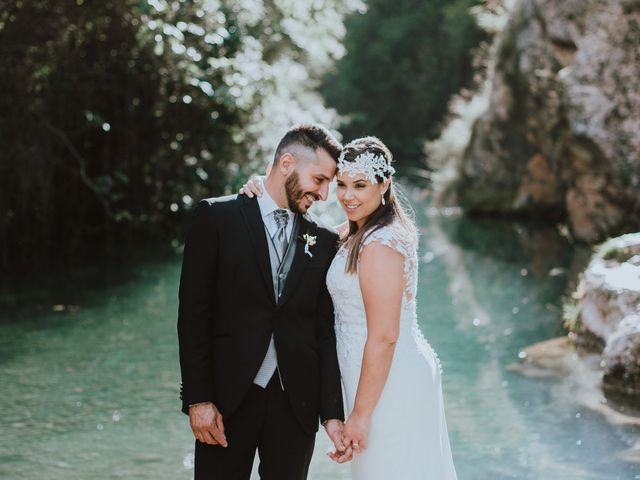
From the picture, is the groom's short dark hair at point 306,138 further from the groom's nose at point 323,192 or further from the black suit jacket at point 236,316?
the black suit jacket at point 236,316

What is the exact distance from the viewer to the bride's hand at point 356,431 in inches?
128

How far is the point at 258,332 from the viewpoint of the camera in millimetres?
3199

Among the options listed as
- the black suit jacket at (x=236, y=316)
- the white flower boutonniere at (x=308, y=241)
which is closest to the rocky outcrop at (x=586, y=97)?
the white flower boutonniere at (x=308, y=241)

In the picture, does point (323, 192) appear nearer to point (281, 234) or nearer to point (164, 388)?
point (281, 234)

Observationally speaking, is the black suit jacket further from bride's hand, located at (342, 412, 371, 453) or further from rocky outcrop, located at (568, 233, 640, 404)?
rocky outcrop, located at (568, 233, 640, 404)

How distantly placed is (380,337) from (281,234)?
1.84ft

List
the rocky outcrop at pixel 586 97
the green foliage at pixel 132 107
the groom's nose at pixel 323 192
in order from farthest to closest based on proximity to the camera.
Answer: the rocky outcrop at pixel 586 97 < the green foliage at pixel 132 107 < the groom's nose at pixel 323 192

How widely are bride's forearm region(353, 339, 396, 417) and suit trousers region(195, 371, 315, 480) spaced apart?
0.26 m

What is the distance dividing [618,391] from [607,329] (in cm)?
110

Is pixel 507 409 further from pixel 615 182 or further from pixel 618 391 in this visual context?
pixel 615 182

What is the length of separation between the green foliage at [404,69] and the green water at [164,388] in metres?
28.8

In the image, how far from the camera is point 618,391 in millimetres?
6488

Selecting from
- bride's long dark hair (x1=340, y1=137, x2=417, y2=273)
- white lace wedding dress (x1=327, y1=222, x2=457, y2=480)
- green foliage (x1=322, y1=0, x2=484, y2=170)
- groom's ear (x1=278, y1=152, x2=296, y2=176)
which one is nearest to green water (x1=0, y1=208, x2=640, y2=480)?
white lace wedding dress (x1=327, y1=222, x2=457, y2=480)

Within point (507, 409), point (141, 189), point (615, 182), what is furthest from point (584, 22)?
point (507, 409)
